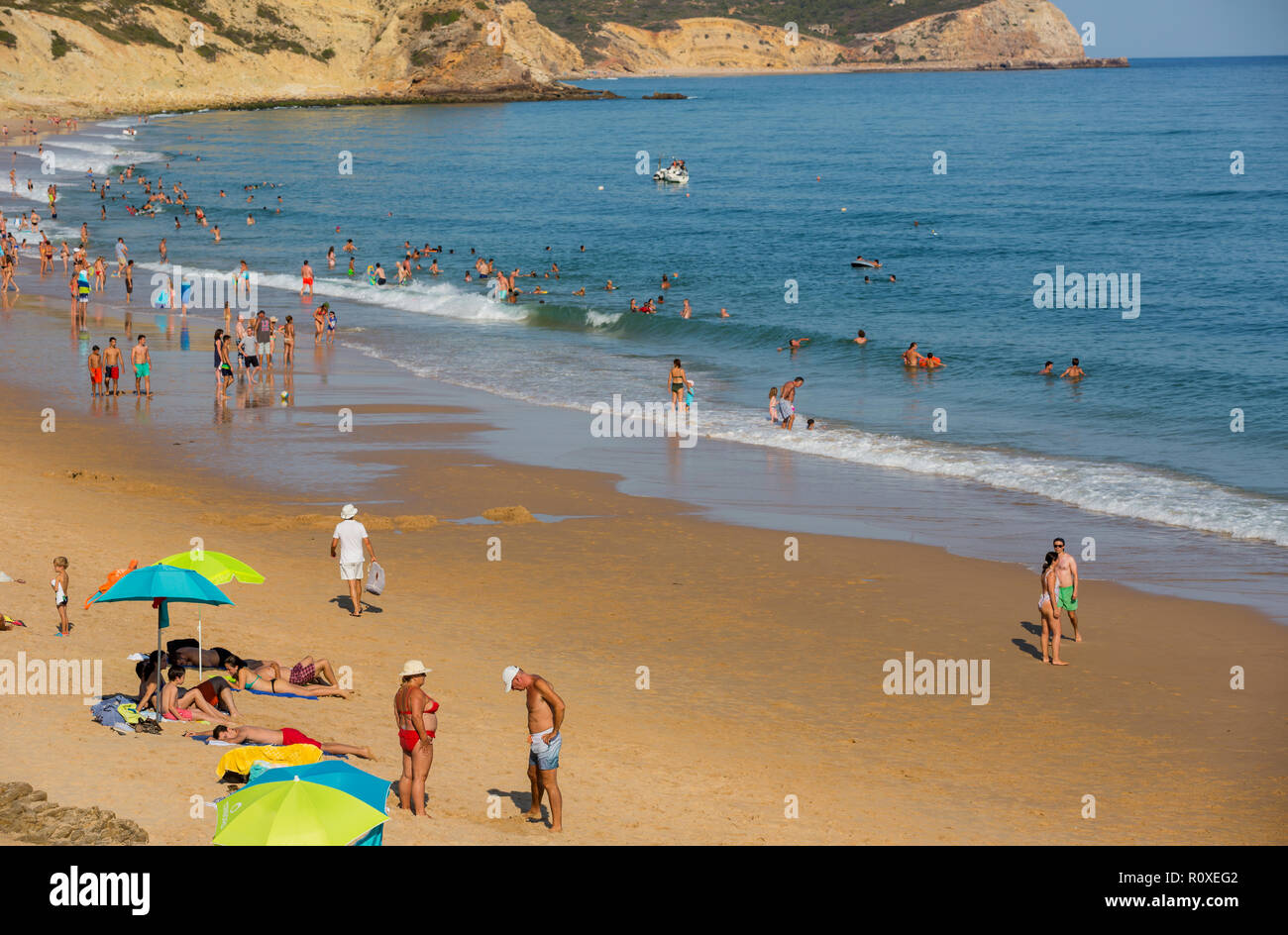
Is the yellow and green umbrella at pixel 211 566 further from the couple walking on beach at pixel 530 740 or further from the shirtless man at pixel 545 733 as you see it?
the shirtless man at pixel 545 733

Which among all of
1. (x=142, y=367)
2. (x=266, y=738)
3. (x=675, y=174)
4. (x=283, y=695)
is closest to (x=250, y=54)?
(x=675, y=174)

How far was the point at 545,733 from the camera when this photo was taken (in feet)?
32.4

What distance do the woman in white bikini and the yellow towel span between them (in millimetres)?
8052

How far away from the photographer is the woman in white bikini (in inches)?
550

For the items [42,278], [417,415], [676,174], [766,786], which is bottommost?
[766,786]

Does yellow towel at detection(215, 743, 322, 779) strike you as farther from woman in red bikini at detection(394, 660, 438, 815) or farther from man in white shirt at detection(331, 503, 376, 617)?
man in white shirt at detection(331, 503, 376, 617)

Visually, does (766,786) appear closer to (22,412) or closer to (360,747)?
(360,747)

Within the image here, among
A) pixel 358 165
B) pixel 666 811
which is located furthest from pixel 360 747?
pixel 358 165

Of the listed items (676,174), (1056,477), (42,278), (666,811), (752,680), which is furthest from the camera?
(676,174)

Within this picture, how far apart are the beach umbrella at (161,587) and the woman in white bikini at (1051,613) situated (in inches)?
341

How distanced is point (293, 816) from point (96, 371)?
20472 mm

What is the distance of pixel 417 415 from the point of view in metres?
25.8
